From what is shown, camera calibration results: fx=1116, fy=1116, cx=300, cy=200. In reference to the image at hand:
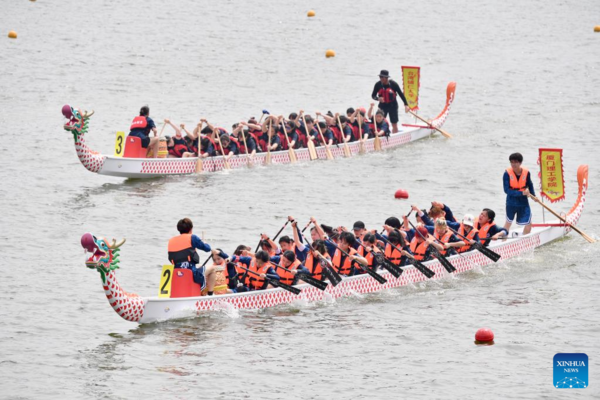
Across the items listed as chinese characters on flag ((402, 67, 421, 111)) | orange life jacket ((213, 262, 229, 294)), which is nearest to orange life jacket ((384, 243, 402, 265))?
orange life jacket ((213, 262, 229, 294))

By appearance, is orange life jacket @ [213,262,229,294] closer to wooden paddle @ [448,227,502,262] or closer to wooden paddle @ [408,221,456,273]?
wooden paddle @ [408,221,456,273]

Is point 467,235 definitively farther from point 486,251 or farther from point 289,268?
point 289,268

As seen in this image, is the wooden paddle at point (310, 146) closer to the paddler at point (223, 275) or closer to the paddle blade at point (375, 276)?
the paddle blade at point (375, 276)

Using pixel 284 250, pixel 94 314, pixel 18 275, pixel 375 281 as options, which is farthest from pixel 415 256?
pixel 18 275

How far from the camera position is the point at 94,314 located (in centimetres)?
2098

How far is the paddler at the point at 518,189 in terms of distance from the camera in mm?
23328

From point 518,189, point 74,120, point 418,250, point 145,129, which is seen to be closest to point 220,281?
A: point 418,250

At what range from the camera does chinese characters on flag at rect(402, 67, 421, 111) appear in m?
34.5

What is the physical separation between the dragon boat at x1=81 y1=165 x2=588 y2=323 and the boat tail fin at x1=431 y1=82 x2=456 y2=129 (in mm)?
11528

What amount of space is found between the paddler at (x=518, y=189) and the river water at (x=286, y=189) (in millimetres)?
1045

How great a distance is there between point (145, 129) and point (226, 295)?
386 inches

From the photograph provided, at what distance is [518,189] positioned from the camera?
76.9ft

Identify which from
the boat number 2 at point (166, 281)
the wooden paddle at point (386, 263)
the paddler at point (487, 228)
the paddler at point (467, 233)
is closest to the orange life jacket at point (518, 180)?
the paddler at point (487, 228)

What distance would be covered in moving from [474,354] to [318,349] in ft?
8.88
